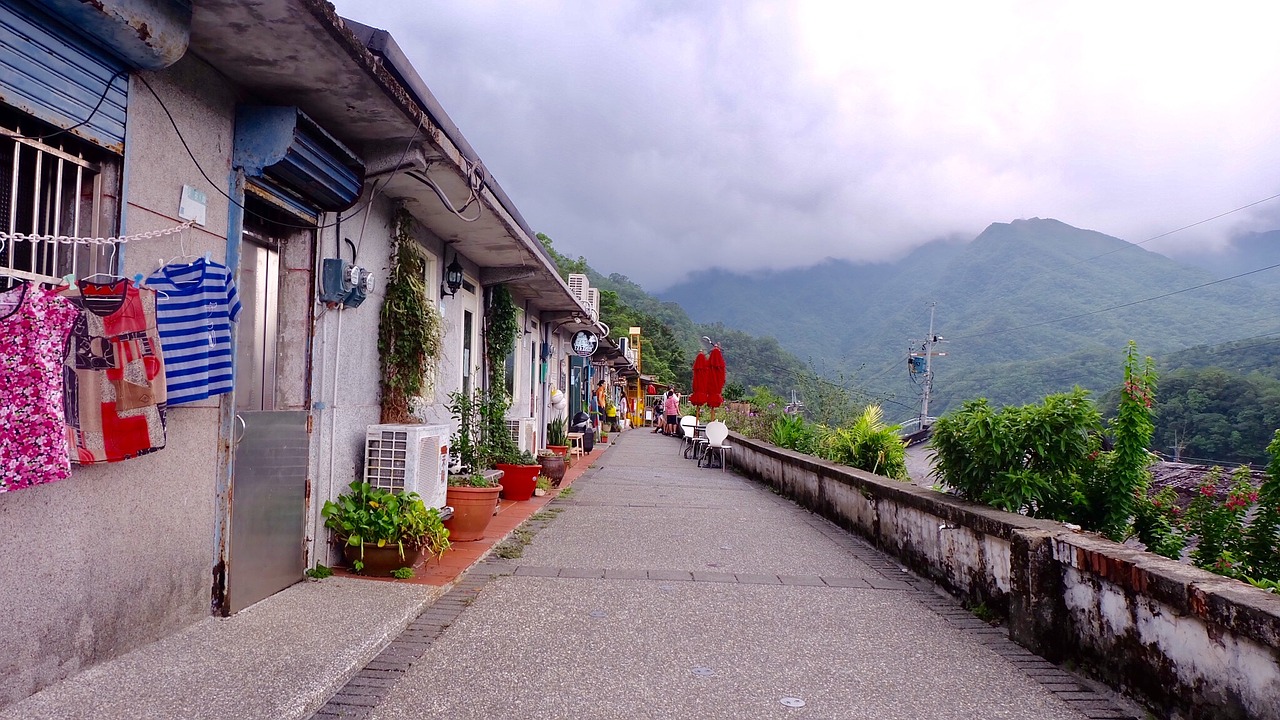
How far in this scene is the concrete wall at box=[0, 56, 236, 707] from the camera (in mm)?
2873

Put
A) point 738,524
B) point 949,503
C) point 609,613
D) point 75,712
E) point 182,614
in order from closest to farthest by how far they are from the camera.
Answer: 1. point 75,712
2. point 182,614
3. point 609,613
4. point 949,503
5. point 738,524

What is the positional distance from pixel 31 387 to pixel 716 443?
14189 millimetres

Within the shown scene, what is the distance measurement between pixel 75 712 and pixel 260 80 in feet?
10.2

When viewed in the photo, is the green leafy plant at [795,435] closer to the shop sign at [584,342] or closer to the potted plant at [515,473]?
the shop sign at [584,342]

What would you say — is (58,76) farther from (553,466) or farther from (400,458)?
(553,466)

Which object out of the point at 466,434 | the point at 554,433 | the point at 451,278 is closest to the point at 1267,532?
the point at 466,434

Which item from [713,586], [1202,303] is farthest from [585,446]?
[1202,303]

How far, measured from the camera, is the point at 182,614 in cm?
387

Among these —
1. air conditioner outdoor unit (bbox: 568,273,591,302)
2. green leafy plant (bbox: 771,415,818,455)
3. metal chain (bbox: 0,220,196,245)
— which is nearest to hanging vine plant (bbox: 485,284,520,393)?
green leafy plant (bbox: 771,415,818,455)

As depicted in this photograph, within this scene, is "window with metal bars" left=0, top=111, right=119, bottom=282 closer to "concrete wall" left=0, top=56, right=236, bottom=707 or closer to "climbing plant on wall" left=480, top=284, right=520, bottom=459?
"concrete wall" left=0, top=56, right=236, bottom=707

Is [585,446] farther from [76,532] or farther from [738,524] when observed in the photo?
[76,532]

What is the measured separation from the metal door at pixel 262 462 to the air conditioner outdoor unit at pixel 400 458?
79 centimetres

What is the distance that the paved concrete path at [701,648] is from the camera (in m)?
3.45

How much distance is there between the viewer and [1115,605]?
12.0ft
